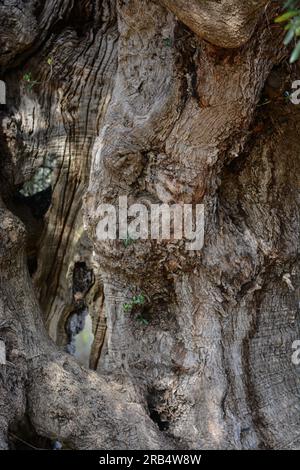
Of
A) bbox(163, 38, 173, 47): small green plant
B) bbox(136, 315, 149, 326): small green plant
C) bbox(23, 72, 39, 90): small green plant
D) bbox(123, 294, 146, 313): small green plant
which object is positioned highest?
bbox(163, 38, 173, 47): small green plant

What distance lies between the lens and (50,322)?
4980 mm

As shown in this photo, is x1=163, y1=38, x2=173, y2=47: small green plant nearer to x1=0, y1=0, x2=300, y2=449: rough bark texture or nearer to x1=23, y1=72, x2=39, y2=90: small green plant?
x1=0, y1=0, x2=300, y2=449: rough bark texture

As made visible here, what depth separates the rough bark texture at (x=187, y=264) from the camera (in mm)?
3688

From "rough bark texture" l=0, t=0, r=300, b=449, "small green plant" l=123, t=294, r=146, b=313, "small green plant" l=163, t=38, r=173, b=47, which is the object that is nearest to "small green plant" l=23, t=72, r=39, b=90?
"rough bark texture" l=0, t=0, r=300, b=449

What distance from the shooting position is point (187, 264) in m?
3.90

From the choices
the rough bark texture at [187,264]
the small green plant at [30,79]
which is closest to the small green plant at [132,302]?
the rough bark texture at [187,264]

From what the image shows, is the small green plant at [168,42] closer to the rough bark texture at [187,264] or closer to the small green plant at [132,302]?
the rough bark texture at [187,264]

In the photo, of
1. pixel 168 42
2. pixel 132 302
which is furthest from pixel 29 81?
pixel 132 302

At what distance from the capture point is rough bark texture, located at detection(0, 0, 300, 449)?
3.69 meters

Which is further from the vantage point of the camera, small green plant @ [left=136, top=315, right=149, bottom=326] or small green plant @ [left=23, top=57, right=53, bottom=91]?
small green plant @ [left=23, top=57, right=53, bottom=91]

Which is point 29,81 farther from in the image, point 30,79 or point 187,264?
point 187,264

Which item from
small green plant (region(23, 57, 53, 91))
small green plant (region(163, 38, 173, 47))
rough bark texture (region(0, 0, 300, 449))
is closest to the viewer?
rough bark texture (region(0, 0, 300, 449))
